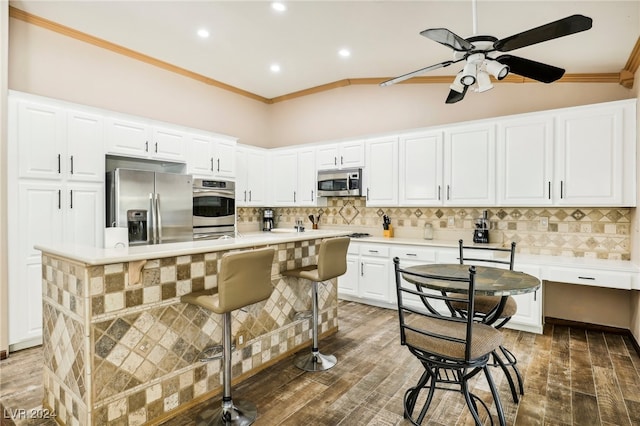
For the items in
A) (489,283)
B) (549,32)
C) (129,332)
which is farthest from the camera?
(489,283)

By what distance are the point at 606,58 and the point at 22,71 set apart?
5.96m

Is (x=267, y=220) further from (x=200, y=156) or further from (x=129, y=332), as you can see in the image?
(x=129, y=332)

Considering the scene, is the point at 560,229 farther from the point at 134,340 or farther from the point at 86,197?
the point at 86,197

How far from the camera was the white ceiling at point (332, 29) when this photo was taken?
2863 millimetres

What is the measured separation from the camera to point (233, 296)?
6.82 ft

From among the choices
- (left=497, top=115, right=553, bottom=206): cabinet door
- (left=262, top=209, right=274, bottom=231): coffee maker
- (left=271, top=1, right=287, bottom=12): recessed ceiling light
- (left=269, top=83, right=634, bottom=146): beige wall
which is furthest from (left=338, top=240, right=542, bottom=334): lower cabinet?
(left=271, top=1, right=287, bottom=12): recessed ceiling light

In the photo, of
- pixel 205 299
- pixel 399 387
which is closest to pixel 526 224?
pixel 399 387

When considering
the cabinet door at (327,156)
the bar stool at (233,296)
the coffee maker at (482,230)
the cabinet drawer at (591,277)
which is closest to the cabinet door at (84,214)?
the bar stool at (233,296)

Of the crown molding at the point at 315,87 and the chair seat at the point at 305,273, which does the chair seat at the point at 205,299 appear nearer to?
the chair seat at the point at 305,273

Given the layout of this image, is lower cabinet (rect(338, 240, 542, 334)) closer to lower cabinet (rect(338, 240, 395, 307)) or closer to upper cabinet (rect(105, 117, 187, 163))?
lower cabinet (rect(338, 240, 395, 307))

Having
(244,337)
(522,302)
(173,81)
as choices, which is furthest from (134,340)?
(173,81)

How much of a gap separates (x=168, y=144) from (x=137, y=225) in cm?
116

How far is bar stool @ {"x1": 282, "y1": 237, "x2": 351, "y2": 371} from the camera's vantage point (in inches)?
113

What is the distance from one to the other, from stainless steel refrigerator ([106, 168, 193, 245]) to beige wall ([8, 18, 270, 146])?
1123mm
